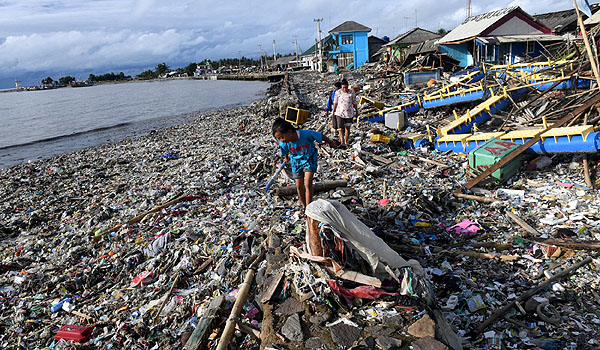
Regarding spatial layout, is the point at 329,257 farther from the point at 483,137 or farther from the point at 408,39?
the point at 408,39

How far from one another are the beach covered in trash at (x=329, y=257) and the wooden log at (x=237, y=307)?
0.02 meters

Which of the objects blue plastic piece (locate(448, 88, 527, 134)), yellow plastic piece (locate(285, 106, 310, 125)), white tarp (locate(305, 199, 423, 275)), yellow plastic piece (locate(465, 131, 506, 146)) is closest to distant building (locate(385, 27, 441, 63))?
yellow plastic piece (locate(285, 106, 310, 125))

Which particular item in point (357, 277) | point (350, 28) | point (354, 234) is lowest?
point (357, 277)

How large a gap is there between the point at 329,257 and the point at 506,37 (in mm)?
22590

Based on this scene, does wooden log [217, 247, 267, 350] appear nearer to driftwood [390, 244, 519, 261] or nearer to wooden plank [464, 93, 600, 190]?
driftwood [390, 244, 519, 261]

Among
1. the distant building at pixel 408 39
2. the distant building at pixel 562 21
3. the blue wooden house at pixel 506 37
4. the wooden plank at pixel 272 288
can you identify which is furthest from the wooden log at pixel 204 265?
the distant building at pixel 408 39

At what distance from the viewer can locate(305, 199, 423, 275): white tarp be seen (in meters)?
3.20

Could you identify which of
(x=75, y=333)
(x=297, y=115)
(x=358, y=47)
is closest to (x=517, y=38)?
(x=297, y=115)

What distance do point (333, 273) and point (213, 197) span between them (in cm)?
487

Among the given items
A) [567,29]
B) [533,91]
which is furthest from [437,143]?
[567,29]

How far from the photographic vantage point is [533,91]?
1137cm

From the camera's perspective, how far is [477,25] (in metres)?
22.7

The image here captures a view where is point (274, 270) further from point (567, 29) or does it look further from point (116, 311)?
point (567, 29)

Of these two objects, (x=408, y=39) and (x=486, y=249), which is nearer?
(x=486, y=249)
